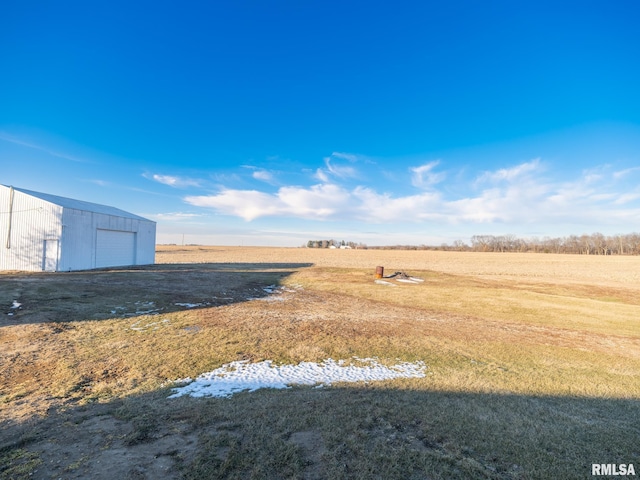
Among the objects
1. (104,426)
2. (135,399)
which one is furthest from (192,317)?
(104,426)

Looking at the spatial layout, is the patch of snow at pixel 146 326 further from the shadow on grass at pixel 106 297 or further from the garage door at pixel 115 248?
the garage door at pixel 115 248

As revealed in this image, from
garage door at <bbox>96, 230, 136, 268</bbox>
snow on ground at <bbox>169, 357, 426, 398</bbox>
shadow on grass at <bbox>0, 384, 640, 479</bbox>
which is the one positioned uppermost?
garage door at <bbox>96, 230, 136, 268</bbox>

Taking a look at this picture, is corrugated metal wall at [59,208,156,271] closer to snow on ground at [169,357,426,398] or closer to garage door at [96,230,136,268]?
garage door at [96,230,136,268]

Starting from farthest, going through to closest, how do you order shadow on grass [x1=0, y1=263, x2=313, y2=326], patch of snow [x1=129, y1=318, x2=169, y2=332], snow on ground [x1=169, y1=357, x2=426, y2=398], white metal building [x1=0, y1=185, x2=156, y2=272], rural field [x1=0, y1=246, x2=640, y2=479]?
white metal building [x1=0, y1=185, x2=156, y2=272] → shadow on grass [x1=0, y1=263, x2=313, y2=326] → patch of snow [x1=129, y1=318, x2=169, y2=332] → snow on ground [x1=169, y1=357, x2=426, y2=398] → rural field [x1=0, y1=246, x2=640, y2=479]

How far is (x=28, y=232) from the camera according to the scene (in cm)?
1839

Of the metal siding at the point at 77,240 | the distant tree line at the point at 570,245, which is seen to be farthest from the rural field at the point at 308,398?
Answer: the distant tree line at the point at 570,245

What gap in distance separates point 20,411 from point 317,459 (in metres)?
3.53

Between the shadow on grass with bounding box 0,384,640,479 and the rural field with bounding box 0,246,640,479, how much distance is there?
17 mm

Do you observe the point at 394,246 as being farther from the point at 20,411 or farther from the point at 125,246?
the point at 20,411

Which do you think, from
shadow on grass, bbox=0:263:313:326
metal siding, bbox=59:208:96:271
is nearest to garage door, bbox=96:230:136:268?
metal siding, bbox=59:208:96:271

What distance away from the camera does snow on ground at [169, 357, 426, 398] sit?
14.7 ft

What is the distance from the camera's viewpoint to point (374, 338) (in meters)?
7.30

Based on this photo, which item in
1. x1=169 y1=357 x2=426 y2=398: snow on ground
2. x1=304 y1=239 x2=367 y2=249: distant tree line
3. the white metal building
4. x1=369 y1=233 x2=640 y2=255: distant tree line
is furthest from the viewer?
x1=304 y1=239 x2=367 y2=249: distant tree line

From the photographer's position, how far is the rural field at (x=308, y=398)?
9.15 feet
